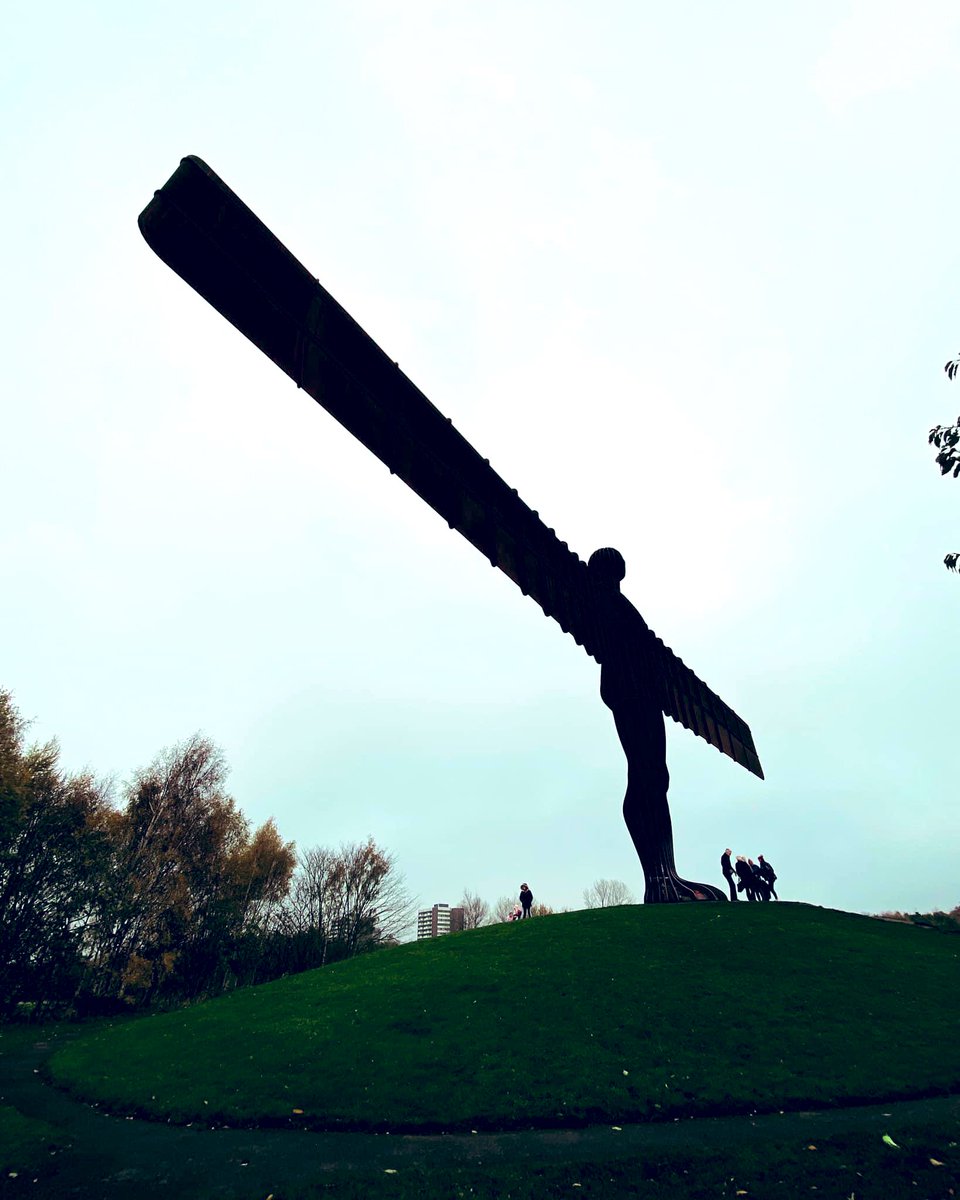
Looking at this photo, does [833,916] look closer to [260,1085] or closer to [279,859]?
[260,1085]

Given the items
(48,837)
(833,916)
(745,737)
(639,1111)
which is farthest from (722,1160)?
(48,837)

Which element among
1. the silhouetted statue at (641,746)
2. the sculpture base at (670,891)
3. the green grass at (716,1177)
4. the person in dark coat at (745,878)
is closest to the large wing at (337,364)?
the silhouetted statue at (641,746)

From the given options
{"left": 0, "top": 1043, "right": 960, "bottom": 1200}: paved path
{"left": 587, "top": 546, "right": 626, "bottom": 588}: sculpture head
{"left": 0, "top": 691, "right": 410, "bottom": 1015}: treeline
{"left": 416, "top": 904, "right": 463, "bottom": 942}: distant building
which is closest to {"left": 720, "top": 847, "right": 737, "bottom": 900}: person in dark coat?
{"left": 587, "top": 546, "right": 626, "bottom": 588}: sculpture head

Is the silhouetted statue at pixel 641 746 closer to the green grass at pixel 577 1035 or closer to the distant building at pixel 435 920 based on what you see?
the green grass at pixel 577 1035

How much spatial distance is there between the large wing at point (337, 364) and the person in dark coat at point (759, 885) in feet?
46.2

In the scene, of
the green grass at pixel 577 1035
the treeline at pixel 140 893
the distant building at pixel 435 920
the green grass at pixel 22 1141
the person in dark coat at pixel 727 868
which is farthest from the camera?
the distant building at pixel 435 920

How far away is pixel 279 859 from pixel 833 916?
35.3 metres

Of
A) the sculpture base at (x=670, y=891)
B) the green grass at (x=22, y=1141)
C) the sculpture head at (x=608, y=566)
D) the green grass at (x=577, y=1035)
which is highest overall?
the sculpture head at (x=608, y=566)

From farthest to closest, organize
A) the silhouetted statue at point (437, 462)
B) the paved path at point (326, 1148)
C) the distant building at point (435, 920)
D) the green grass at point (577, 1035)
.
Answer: the distant building at point (435, 920) < the green grass at point (577, 1035) < the silhouetted statue at point (437, 462) < the paved path at point (326, 1148)

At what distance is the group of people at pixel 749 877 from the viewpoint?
922 inches

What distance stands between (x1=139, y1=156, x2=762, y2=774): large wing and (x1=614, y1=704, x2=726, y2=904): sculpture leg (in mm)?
4071

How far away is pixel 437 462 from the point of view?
1271cm

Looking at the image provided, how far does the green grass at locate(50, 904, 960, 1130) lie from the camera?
9.04 metres

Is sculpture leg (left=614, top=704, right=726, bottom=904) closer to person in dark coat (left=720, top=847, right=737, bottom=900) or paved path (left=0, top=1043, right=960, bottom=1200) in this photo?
person in dark coat (left=720, top=847, right=737, bottom=900)
